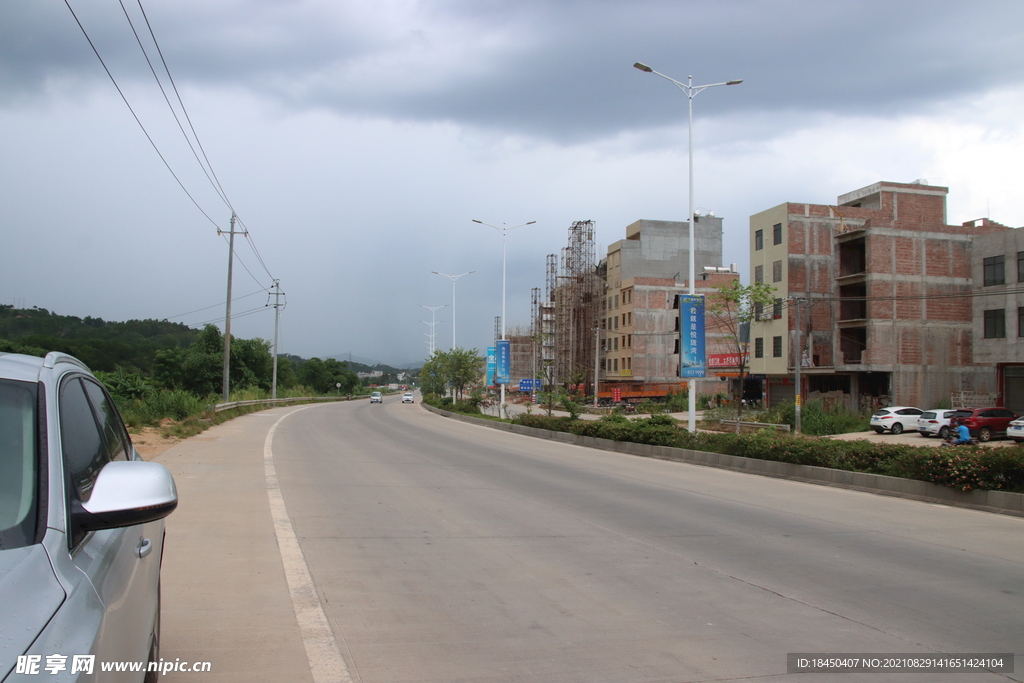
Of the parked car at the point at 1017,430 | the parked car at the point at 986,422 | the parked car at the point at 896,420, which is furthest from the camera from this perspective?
the parked car at the point at 896,420

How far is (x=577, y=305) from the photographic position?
3841 inches

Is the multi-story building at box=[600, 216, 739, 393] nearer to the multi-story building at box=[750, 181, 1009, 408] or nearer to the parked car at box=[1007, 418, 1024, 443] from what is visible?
the multi-story building at box=[750, 181, 1009, 408]

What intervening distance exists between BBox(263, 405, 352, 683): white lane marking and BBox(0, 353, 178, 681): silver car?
4.76ft

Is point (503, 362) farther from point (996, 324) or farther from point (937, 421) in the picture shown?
point (996, 324)

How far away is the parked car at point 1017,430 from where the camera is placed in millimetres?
33625

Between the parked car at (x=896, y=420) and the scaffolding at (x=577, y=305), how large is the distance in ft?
174

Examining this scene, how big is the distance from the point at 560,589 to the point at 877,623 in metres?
2.53

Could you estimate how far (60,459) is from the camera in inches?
109

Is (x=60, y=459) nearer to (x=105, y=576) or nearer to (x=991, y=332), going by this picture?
(x=105, y=576)

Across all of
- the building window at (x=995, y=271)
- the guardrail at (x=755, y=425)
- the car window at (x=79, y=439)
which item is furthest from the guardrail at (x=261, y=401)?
the building window at (x=995, y=271)

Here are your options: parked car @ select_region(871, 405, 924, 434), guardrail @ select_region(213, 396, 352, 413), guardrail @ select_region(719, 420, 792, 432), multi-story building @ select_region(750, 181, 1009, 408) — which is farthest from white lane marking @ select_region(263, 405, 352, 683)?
multi-story building @ select_region(750, 181, 1009, 408)

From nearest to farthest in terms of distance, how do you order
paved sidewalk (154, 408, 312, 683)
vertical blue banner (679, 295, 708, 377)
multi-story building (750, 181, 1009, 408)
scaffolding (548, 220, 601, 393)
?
paved sidewalk (154, 408, 312, 683)
vertical blue banner (679, 295, 708, 377)
multi-story building (750, 181, 1009, 408)
scaffolding (548, 220, 601, 393)

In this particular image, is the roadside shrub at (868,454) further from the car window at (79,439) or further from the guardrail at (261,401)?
the guardrail at (261,401)

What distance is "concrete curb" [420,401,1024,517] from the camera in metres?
12.4
